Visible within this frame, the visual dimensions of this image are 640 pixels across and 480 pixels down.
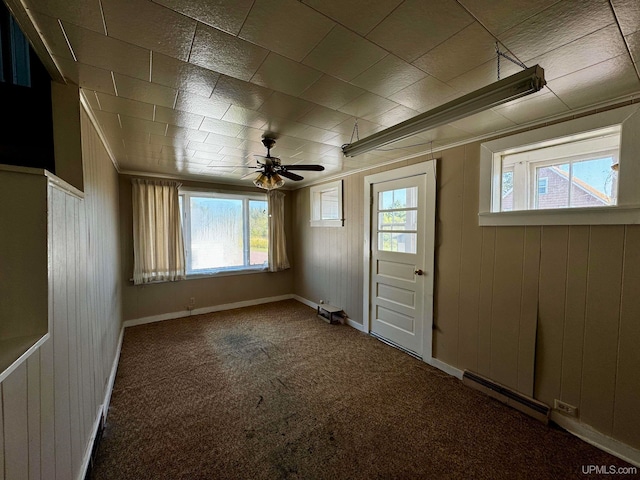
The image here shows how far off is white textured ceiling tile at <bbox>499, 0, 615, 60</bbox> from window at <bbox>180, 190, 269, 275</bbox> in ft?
14.3

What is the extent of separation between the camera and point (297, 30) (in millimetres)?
1145

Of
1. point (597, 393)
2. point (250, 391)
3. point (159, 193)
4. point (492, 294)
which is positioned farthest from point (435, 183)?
point (159, 193)

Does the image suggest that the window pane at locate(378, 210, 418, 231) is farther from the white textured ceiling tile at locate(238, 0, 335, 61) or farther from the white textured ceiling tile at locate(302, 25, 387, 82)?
the white textured ceiling tile at locate(238, 0, 335, 61)

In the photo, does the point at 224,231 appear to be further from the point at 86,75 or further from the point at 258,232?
the point at 86,75

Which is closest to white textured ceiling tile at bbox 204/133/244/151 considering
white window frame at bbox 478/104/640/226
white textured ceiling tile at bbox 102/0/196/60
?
white textured ceiling tile at bbox 102/0/196/60

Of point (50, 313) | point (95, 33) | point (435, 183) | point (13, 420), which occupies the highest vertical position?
point (95, 33)

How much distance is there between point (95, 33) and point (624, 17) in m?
2.22

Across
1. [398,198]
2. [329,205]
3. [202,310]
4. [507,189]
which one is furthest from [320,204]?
[507,189]

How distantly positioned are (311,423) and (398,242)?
85.1 inches

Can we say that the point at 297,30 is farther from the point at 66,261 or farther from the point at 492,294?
the point at 492,294

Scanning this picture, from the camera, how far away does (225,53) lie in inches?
50.4

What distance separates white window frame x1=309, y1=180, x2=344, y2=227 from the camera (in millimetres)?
4184

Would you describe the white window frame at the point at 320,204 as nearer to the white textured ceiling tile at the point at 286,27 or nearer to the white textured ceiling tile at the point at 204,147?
the white textured ceiling tile at the point at 204,147
